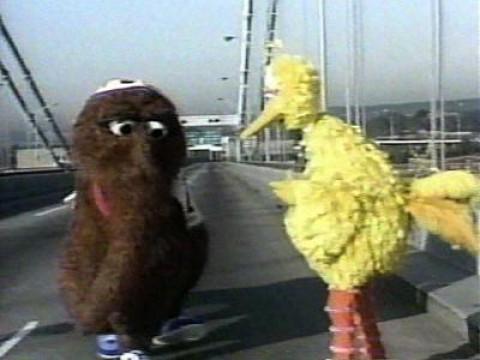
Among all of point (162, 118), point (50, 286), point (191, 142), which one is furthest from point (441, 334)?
point (50, 286)

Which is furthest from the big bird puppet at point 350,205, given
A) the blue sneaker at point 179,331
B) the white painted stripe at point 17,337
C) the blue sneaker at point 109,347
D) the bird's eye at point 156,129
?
the white painted stripe at point 17,337

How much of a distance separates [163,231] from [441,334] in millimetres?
3001

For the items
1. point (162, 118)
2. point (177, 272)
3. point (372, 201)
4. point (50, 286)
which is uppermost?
point (162, 118)

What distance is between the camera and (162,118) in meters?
6.61

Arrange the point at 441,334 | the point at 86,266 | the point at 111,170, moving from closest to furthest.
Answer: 1. the point at 111,170
2. the point at 86,266
3. the point at 441,334

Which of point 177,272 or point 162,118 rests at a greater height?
point 162,118

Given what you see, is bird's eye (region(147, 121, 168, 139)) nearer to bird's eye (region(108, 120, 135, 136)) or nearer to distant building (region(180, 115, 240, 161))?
bird's eye (region(108, 120, 135, 136))

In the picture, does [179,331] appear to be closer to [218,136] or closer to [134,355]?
[134,355]

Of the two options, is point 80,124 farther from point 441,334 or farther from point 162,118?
point 441,334

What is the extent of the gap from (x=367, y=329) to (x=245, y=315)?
12.3ft

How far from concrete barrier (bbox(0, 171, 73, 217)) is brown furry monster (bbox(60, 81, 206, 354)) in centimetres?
2072

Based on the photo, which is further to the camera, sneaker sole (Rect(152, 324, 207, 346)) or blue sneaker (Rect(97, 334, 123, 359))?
sneaker sole (Rect(152, 324, 207, 346))

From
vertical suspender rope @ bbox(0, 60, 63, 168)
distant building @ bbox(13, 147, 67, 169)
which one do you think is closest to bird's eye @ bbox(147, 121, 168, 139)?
vertical suspender rope @ bbox(0, 60, 63, 168)

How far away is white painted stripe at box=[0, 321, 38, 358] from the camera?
340 inches
